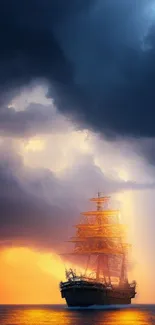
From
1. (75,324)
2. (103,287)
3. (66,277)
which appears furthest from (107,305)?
(75,324)

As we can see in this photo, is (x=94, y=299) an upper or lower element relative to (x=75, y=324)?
upper

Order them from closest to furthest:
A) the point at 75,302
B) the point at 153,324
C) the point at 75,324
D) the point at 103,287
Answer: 1. the point at 75,324
2. the point at 153,324
3. the point at 75,302
4. the point at 103,287

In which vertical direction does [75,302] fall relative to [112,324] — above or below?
above

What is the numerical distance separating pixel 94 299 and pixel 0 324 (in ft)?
183

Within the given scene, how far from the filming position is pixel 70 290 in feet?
609

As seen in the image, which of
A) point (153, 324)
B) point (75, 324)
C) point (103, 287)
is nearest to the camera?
point (75, 324)

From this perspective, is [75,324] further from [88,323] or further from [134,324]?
[134,324]

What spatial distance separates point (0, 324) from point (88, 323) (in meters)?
27.0

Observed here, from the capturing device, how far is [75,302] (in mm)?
Result: 185250

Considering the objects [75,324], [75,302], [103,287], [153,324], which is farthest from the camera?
[103,287]

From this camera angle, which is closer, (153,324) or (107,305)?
(153,324)

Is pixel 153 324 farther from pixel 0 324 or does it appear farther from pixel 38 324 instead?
pixel 0 324

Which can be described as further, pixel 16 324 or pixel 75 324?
pixel 16 324

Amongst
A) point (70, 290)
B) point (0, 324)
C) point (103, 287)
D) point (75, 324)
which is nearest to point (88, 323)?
point (75, 324)
